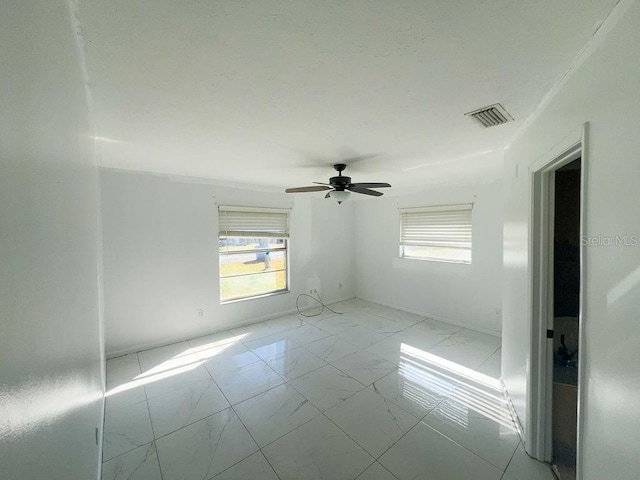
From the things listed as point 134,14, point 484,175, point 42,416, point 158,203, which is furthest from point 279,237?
point 42,416

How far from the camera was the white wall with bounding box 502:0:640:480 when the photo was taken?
791 mm

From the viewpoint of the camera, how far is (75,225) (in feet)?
3.39

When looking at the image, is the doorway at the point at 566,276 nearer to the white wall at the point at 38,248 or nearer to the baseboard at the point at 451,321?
the baseboard at the point at 451,321

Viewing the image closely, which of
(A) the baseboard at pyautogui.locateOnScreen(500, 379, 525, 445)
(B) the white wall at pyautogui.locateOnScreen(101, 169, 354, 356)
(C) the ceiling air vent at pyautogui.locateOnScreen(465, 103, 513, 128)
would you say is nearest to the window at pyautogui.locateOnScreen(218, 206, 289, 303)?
(B) the white wall at pyautogui.locateOnScreen(101, 169, 354, 356)

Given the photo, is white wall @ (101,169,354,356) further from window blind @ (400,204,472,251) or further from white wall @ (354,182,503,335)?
window blind @ (400,204,472,251)

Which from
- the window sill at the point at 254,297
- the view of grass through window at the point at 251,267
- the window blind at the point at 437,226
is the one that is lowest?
the window sill at the point at 254,297

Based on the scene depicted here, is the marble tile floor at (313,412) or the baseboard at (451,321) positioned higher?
the baseboard at (451,321)

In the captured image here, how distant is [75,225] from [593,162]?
2084 mm

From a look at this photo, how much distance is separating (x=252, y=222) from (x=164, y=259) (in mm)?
1311

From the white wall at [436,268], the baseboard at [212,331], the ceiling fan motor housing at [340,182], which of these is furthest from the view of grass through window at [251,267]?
the ceiling fan motor housing at [340,182]

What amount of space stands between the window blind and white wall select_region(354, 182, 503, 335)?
0.36 feet

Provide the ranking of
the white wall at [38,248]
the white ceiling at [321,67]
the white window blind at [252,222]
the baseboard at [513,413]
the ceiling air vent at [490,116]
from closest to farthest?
the white wall at [38,248]
the white ceiling at [321,67]
the ceiling air vent at [490,116]
the baseboard at [513,413]
the white window blind at [252,222]

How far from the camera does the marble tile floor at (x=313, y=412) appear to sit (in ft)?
5.34

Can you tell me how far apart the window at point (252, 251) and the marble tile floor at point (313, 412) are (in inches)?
35.3
